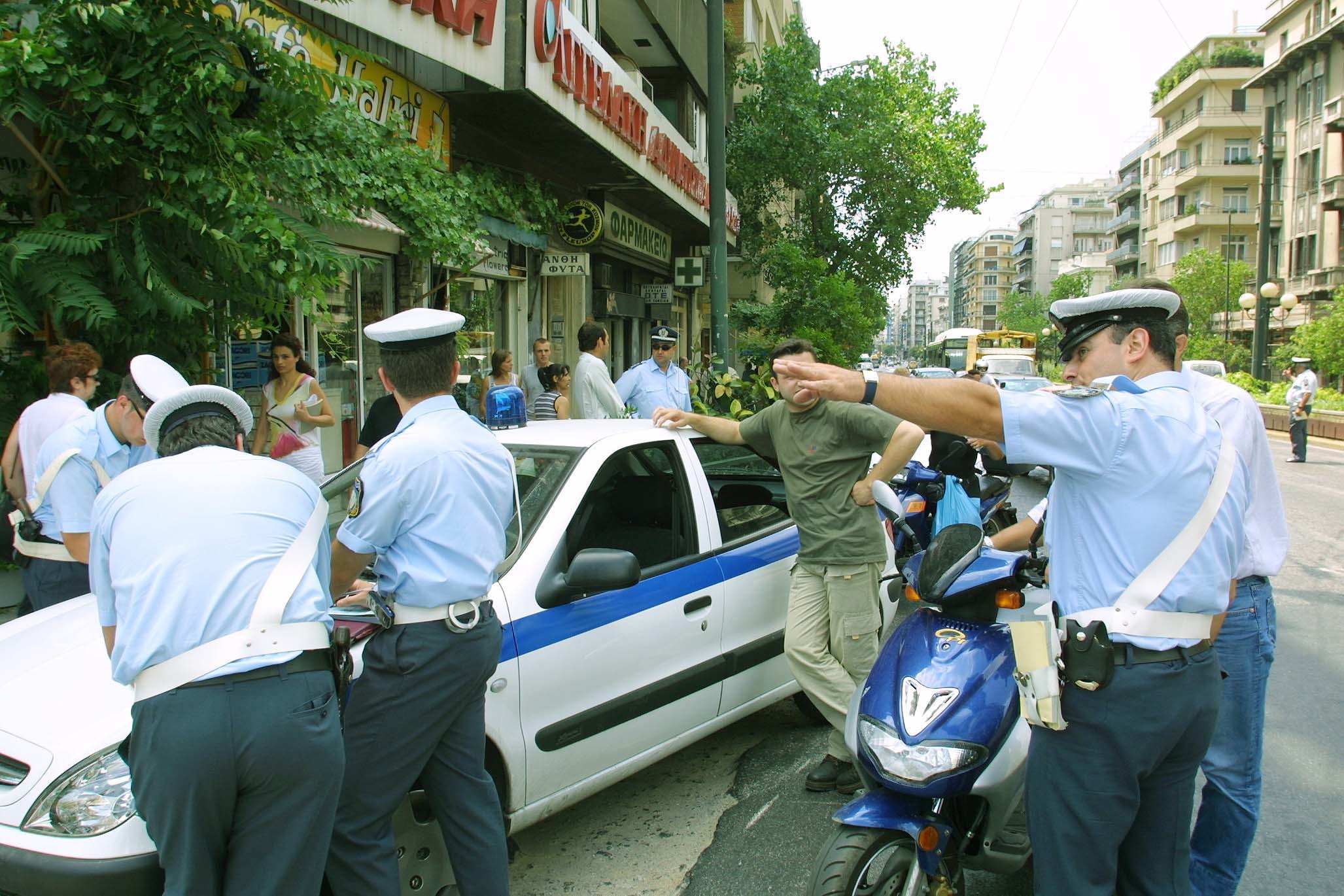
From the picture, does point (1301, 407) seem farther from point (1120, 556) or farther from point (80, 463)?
point (80, 463)

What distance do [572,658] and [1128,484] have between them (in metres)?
1.90

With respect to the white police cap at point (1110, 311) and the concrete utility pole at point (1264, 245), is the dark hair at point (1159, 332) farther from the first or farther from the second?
the concrete utility pole at point (1264, 245)

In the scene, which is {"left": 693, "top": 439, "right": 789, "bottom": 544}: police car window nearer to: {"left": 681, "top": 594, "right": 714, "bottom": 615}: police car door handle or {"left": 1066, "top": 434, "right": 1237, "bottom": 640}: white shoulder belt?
{"left": 681, "top": 594, "right": 714, "bottom": 615}: police car door handle

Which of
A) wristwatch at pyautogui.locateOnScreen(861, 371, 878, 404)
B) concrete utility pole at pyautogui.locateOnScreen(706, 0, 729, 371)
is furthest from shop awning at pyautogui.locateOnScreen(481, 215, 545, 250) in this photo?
wristwatch at pyautogui.locateOnScreen(861, 371, 878, 404)

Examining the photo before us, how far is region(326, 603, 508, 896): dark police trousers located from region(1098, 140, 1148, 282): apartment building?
86.0 meters

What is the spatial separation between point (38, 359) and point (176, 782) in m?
4.01

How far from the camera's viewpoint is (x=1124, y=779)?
7.60ft

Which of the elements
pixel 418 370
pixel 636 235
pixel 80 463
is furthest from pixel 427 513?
pixel 636 235

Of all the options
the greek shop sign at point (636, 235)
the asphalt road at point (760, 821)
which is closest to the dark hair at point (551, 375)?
the asphalt road at point (760, 821)

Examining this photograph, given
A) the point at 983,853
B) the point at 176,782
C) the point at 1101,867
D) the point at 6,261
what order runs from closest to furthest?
1. the point at 176,782
2. the point at 1101,867
3. the point at 983,853
4. the point at 6,261

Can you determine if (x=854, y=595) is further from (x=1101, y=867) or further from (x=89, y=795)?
(x=89, y=795)

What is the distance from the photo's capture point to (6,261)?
439cm

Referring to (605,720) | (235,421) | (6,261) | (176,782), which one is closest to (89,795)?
(176,782)

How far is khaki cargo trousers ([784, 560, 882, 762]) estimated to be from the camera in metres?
4.06
